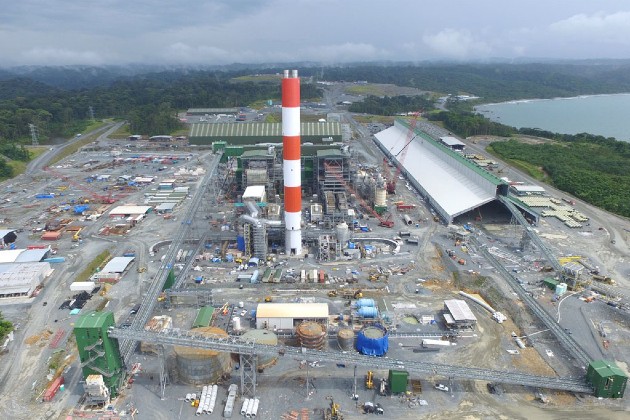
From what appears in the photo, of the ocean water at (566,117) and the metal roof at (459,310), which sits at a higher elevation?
the ocean water at (566,117)

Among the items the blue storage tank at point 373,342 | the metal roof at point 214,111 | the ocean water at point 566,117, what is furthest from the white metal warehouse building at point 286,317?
the ocean water at point 566,117

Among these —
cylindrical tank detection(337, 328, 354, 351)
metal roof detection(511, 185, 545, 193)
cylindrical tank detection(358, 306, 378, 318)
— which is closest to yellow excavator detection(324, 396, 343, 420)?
cylindrical tank detection(337, 328, 354, 351)

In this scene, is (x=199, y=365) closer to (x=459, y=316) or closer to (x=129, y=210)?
(x=459, y=316)

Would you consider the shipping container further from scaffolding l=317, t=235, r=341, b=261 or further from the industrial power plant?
scaffolding l=317, t=235, r=341, b=261

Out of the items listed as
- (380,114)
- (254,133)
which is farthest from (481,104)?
(254,133)

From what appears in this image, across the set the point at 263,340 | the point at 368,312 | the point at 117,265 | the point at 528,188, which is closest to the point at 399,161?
the point at 528,188

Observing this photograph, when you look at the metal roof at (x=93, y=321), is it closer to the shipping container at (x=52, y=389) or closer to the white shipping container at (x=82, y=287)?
the shipping container at (x=52, y=389)

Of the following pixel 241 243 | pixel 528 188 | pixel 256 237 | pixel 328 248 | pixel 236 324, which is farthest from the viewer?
pixel 528 188
